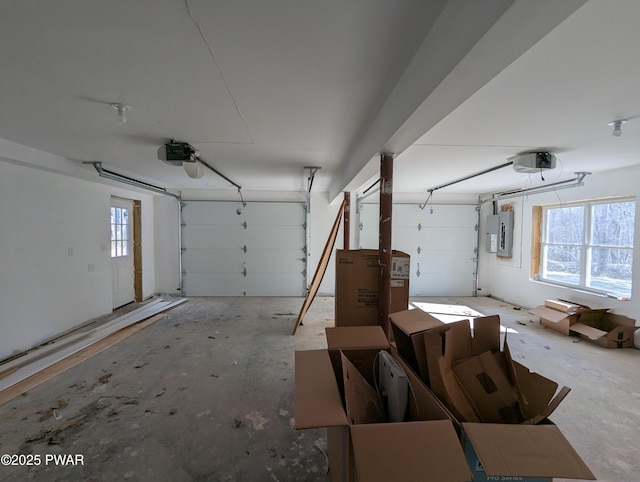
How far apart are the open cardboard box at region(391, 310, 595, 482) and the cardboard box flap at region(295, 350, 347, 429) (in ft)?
1.50

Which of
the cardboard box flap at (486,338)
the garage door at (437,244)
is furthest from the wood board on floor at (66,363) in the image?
the garage door at (437,244)

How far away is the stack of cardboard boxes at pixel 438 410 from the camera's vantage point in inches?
36.8

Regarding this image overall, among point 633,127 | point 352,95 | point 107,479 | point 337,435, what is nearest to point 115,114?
point 352,95

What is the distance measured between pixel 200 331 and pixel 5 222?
2.46 meters

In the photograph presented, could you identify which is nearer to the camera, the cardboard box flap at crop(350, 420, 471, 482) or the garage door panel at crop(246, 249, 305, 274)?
the cardboard box flap at crop(350, 420, 471, 482)

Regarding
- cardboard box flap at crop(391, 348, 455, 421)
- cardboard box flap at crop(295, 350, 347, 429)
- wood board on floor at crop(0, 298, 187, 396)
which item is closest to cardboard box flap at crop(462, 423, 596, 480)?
cardboard box flap at crop(391, 348, 455, 421)

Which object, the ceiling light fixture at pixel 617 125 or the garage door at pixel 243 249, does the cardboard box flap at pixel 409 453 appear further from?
the garage door at pixel 243 249

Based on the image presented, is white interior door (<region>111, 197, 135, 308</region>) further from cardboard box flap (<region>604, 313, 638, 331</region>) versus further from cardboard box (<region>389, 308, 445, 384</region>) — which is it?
cardboard box flap (<region>604, 313, 638, 331</region>)

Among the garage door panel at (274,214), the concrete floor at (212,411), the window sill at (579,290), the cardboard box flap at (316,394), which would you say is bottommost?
the concrete floor at (212,411)

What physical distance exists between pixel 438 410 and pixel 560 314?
426cm

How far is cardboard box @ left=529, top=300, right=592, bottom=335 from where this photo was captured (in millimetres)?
4008

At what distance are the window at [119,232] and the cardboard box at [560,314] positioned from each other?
23.3 ft

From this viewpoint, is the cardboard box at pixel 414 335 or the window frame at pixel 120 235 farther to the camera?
the window frame at pixel 120 235

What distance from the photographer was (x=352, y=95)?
6.12ft
